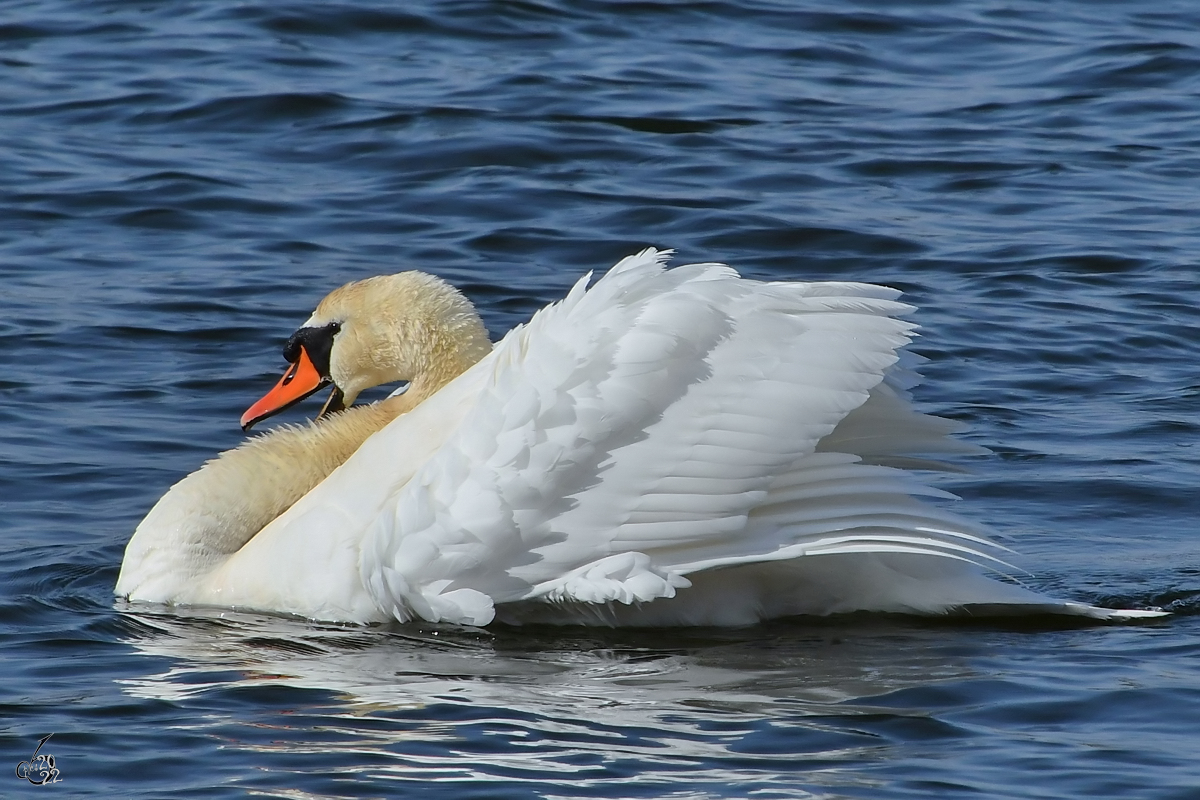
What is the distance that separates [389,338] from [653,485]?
4.11 feet

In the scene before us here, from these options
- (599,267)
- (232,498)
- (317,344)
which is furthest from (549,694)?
(599,267)

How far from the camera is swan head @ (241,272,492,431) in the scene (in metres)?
6.36

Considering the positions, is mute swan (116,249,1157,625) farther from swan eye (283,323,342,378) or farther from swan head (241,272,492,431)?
swan eye (283,323,342,378)

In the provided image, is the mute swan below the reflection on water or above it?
above

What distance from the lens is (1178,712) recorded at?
5086 millimetres

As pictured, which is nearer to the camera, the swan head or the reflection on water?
the reflection on water

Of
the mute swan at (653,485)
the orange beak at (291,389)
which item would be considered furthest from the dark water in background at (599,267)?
the orange beak at (291,389)

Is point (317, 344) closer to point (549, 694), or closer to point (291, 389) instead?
point (291, 389)

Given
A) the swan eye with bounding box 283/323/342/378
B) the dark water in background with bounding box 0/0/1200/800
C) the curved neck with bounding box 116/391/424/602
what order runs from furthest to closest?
1. the swan eye with bounding box 283/323/342/378
2. the curved neck with bounding box 116/391/424/602
3. the dark water in background with bounding box 0/0/1200/800

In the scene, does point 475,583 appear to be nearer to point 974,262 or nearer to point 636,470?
point 636,470

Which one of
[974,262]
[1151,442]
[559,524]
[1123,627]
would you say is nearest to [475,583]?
[559,524]
